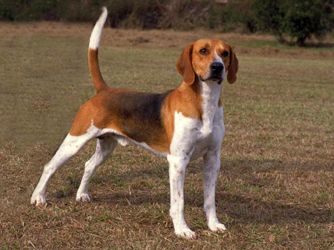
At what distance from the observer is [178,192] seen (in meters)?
5.96

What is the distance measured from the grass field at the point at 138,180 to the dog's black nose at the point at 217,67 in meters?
1.44

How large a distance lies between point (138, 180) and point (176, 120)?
2.21 m

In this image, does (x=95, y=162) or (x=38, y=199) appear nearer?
(x=38, y=199)

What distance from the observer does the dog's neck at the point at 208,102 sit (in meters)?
5.86

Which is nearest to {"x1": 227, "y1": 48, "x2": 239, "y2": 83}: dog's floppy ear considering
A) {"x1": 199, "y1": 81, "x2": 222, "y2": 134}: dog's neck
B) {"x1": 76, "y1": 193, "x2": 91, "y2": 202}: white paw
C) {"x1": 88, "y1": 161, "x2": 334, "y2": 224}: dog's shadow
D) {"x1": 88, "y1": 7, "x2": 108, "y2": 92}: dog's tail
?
{"x1": 199, "y1": 81, "x2": 222, "y2": 134}: dog's neck

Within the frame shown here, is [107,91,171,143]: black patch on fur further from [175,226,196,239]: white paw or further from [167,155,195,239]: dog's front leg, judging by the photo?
[175,226,196,239]: white paw

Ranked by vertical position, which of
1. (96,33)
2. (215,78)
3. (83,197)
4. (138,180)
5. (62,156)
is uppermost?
(215,78)

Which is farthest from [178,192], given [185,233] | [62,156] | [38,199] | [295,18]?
[295,18]

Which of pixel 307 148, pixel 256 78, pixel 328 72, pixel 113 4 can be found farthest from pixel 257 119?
pixel 328 72

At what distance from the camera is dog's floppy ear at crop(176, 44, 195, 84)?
585 centimetres

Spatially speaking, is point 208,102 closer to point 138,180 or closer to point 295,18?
point 138,180

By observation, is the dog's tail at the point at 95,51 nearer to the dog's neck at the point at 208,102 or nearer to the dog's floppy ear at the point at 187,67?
the dog's floppy ear at the point at 187,67

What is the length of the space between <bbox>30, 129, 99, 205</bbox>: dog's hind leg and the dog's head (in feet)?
4.01

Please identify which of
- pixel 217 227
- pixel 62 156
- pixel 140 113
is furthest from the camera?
pixel 62 156
